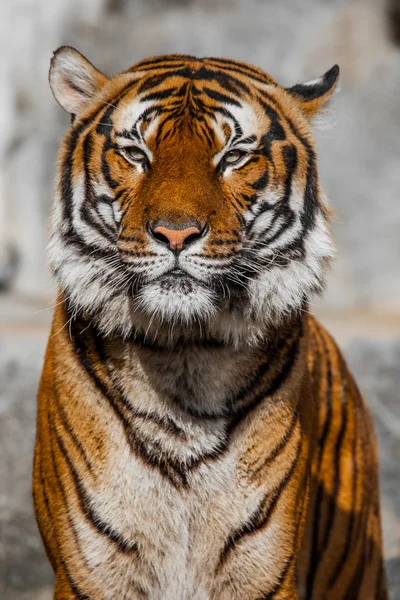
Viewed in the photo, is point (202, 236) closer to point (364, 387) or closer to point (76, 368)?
point (76, 368)

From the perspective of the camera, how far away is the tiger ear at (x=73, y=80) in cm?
188

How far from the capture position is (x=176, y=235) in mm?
1582

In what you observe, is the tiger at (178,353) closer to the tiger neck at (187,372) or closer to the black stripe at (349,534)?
the tiger neck at (187,372)

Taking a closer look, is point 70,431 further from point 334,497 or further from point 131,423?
point 334,497

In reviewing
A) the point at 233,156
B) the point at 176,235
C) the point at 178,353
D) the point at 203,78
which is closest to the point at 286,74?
the point at 203,78

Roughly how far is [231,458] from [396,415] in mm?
2310

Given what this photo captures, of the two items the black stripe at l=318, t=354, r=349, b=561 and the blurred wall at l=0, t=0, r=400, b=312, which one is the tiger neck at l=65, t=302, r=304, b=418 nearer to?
the black stripe at l=318, t=354, r=349, b=561

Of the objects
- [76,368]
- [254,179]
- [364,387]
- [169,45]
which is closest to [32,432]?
[364,387]

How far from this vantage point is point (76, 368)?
182cm

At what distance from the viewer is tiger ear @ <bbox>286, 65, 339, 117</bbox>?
1941 mm

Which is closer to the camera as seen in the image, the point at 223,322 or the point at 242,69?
the point at 223,322

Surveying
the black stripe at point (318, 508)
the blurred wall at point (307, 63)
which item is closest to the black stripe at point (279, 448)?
the black stripe at point (318, 508)

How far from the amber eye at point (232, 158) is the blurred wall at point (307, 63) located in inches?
175

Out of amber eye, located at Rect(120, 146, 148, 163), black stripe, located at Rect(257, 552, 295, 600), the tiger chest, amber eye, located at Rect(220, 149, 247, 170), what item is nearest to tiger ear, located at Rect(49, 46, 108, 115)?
amber eye, located at Rect(120, 146, 148, 163)
